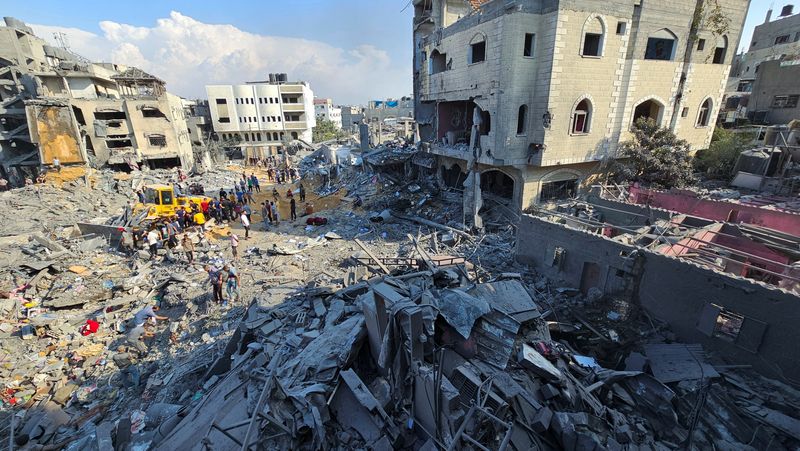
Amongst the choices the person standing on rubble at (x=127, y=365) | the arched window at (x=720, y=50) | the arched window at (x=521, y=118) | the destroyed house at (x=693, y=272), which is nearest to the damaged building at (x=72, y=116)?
the person standing on rubble at (x=127, y=365)

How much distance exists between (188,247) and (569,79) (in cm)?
1731

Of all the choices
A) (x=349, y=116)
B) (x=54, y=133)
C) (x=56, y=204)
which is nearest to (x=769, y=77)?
(x=56, y=204)

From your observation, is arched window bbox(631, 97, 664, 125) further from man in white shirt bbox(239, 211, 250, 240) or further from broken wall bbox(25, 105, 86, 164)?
broken wall bbox(25, 105, 86, 164)

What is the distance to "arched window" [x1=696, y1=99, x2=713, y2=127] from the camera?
18594 mm

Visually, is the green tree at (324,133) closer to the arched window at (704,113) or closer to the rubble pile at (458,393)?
the arched window at (704,113)

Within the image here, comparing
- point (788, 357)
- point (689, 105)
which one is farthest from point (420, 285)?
point (689, 105)

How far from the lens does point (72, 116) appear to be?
24.4 m

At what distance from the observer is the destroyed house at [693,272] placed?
618cm

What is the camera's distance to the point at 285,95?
4712 centimetres

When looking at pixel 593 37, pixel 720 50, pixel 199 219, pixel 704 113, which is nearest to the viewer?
pixel 593 37

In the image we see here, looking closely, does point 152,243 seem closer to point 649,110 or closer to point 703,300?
point 703,300

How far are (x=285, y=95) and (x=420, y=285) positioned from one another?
47099mm

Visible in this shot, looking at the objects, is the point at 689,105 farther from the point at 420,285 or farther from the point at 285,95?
the point at 285,95

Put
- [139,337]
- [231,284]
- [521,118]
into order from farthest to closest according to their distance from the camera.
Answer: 1. [521,118]
2. [231,284]
3. [139,337]
